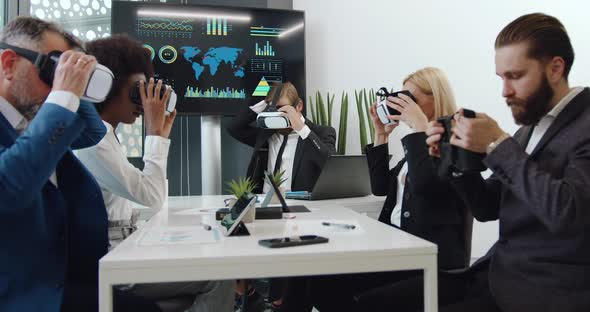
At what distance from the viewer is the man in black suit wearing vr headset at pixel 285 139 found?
297cm

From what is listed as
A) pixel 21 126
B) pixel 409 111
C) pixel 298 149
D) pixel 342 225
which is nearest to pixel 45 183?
pixel 21 126

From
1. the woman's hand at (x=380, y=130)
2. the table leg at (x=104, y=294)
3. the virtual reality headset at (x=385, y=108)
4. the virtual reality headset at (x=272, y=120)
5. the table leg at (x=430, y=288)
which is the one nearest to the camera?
the table leg at (x=104, y=294)

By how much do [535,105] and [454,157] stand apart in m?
0.25

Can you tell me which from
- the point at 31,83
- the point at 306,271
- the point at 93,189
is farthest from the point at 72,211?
the point at 306,271

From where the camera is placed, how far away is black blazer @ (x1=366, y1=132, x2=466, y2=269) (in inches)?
68.8

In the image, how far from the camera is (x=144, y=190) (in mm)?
1690

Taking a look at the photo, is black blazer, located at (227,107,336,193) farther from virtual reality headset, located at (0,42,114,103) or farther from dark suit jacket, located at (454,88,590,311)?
virtual reality headset, located at (0,42,114,103)

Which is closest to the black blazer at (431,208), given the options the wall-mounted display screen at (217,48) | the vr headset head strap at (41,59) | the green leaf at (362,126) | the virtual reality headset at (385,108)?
the virtual reality headset at (385,108)

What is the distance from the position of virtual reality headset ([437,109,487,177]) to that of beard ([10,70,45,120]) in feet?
3.63

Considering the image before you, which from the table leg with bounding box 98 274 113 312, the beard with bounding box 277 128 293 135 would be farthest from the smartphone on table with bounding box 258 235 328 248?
the beard with bounding box 277 128 293 135

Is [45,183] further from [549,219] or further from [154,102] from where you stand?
[549,219]

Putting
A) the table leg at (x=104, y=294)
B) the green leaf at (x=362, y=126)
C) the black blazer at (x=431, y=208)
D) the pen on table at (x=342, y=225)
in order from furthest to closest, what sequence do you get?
1. the green leaf at (x=362, y=126)
2. the black blazer at (x=431, y=208)
3. the pen on table at (x=342, y=225)
4. the table leg at (x=104, y=294)

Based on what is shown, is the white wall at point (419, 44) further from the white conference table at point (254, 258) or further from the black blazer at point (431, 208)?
the white conference table at point (254, 258)

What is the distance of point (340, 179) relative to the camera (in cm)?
239
